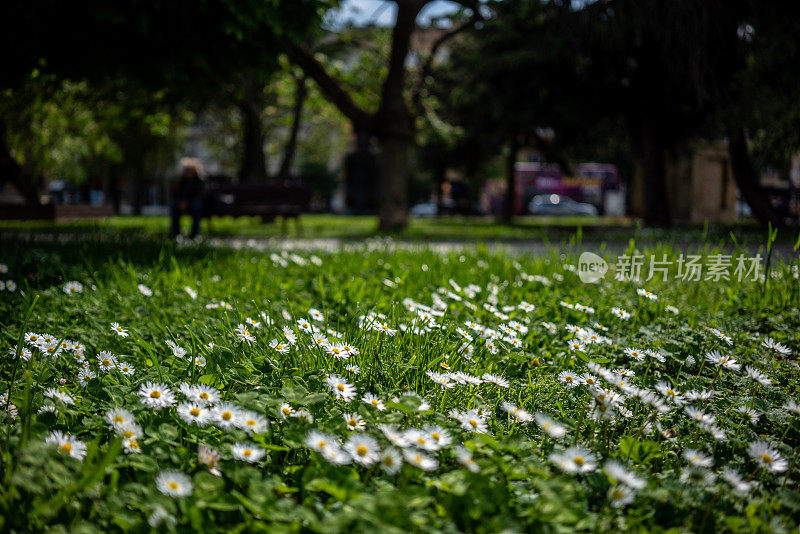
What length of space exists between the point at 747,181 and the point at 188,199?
1341 centimetres

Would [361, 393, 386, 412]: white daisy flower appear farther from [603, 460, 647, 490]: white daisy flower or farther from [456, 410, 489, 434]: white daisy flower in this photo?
[603, 460, 647, 490]: white daisy flower

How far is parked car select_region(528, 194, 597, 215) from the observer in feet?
154

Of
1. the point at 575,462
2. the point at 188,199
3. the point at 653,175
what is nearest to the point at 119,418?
the point at 575,462

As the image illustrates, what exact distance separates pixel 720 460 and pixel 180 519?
1839mm

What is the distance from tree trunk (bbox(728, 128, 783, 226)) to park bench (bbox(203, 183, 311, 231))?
34.5ft

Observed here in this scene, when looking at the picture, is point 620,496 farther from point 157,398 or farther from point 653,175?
point 653,175

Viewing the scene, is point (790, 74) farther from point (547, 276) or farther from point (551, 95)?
point (547, 276)

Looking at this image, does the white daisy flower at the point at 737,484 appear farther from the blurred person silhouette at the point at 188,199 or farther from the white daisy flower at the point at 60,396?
the blurred person silhouette at the point at 188,199

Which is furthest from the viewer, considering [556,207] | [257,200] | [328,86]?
[556,207]

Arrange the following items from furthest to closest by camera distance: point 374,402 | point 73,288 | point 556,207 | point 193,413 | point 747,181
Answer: point 556,207 < point 747,181 < point 73,288 < point 374,402 < point 193,413

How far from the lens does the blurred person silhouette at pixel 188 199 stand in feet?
36.4

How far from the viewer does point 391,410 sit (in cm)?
224

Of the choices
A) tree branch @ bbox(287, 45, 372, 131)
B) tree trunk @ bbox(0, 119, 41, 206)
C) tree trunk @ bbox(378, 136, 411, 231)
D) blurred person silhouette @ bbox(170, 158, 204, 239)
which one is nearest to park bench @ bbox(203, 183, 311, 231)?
tree trunk @ bbox(378, 136, 411, 231)

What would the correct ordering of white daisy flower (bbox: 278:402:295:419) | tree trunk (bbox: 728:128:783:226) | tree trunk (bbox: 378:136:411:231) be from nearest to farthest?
white daisy flower (bbox: 278:402:295:419) < tree trunk (bbox: 378:136:411:231) < tree trunk (bbox: 728:128:783:226)
